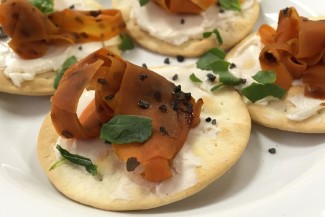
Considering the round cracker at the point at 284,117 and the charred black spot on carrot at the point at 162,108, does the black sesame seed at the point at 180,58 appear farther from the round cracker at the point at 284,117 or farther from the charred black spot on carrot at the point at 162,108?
the charred black spot on carrot at the point at 162,108

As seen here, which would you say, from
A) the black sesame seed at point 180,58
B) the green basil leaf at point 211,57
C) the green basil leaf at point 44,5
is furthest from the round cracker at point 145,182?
the green basil leaf at point 44,5

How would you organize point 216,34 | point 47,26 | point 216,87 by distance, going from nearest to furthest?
point 216,87, point 47,26, point 216,34

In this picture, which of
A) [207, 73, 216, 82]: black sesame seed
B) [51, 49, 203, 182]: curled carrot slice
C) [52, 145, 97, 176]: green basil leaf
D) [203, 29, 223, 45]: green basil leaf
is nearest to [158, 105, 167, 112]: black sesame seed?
[51, 49, 203, 182]: curled carrot slice

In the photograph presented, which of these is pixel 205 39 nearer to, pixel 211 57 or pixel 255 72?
pixel 211 57

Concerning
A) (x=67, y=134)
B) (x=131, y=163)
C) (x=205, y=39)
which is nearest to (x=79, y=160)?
(x=67, y=134)

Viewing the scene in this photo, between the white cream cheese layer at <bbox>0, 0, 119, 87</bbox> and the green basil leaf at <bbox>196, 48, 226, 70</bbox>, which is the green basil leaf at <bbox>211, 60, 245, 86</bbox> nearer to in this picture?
the green basil leaf at <bbox>196, 48, 226, 70</bbox>

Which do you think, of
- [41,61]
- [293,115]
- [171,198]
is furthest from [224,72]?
[41,61]
